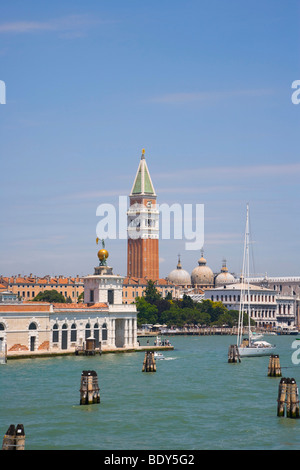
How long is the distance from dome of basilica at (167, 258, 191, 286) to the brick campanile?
16.2 metres

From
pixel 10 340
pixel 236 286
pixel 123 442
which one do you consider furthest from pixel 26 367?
pixel 236 286

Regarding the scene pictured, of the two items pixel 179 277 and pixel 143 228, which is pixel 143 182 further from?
pixel 179 277

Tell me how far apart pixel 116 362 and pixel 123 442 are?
89.7ft

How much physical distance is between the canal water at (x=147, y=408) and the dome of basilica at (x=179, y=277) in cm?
11201

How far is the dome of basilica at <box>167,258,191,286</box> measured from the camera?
16650cm

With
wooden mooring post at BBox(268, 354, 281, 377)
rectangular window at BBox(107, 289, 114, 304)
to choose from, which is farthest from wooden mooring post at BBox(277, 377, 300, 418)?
rectangular window at BBox(107, 289, 114, 304)

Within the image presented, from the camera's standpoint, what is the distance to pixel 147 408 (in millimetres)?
34906

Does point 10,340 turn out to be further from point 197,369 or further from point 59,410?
point 59,410

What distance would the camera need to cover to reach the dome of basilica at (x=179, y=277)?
6555 inches

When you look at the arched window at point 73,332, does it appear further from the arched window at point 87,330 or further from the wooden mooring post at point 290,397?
the wooden mooring post at point 290,397

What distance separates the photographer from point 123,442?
27750mm

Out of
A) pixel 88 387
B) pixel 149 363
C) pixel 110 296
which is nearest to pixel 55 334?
pixel 110 296

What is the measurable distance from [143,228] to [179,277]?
2415 centimetres
